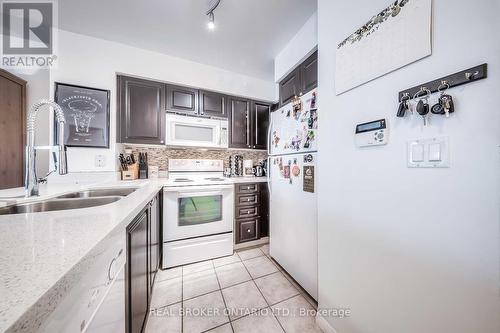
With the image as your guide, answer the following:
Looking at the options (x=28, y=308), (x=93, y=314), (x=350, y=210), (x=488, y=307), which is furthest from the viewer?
(x=350, y=210)

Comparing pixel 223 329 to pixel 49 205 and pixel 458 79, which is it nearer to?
pixel 49 205

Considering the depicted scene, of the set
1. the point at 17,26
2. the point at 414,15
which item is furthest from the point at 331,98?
the point at 17,26

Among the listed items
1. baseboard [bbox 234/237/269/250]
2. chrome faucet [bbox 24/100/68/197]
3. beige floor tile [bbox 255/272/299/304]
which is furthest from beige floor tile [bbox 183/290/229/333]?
chrome faucet [bbox 24/100/68/197]

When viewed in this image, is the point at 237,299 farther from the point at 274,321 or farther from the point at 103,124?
the point at 103,124

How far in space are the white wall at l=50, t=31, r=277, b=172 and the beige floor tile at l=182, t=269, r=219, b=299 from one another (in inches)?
59.5

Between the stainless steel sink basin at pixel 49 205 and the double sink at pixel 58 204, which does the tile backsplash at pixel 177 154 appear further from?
the stainless steel sink basin at pixel 49 205

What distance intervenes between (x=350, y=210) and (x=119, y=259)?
3.89 feet

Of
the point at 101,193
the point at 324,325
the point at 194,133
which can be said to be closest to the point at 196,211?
the point at 101,193

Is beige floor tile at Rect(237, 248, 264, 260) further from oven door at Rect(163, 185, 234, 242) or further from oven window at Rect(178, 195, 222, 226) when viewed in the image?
oven window at Rect(178, 195, 222, 226)

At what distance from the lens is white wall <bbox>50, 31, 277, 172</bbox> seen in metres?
1.91

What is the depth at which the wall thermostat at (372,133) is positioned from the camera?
35.2 inches

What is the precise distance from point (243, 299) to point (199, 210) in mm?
988

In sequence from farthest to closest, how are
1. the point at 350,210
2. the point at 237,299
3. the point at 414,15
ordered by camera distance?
the point at 237,299
the point at 350,210
the point at 414,15

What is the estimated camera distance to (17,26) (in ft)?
5.77
